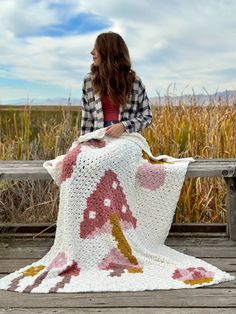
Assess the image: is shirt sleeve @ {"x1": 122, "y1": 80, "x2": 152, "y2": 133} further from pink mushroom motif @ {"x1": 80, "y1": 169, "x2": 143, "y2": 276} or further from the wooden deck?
the wooden deck

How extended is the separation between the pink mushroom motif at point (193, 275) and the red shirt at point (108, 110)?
111cm

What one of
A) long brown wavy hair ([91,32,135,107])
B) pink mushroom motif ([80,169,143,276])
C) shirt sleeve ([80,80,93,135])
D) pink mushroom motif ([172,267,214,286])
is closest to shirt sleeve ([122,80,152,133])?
long brown wavy hair ([91,32,135,107])

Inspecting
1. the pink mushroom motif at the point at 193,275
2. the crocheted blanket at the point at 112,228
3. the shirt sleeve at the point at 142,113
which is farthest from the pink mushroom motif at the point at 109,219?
the shirt sleeve at the point at 142,113

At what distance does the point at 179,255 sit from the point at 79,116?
201 cm

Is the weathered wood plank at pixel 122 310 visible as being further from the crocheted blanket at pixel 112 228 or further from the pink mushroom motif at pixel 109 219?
the pink mushroom motif at pixel 109 219

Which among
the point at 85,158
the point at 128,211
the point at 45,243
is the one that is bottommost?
the point at 45,243

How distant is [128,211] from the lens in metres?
3.18

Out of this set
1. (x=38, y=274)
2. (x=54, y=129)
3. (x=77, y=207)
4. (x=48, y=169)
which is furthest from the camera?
(x=54, y=129)

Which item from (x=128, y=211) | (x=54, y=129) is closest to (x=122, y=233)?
(x=128, y=211)

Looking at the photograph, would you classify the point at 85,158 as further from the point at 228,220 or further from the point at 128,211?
the point at 228,220

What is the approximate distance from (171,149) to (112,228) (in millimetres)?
1374

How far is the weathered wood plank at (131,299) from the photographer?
2.47 meters

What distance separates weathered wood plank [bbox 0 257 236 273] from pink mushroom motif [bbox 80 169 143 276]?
36cm

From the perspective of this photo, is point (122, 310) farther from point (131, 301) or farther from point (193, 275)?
point (193, 275)
